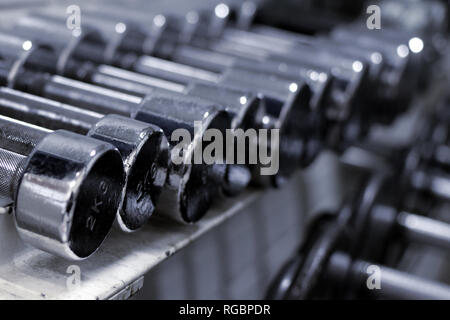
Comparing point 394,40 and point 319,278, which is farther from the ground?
point 394,40

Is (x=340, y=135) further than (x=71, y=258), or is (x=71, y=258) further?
(x=340, y=135)

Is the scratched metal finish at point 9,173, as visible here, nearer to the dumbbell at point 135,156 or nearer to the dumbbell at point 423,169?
the dumbbell at point 135,156

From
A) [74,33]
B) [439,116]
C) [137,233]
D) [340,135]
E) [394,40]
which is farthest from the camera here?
[439,116]

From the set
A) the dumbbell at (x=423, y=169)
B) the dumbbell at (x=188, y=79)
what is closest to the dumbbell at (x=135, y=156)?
the dumbbell at (x=188, y=79)

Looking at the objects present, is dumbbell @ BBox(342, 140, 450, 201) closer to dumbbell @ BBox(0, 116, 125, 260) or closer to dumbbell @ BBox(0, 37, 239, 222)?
dumbbell @ BBox(0, 37, 239, 222)

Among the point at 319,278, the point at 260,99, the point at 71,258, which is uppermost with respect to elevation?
the point at 260,99

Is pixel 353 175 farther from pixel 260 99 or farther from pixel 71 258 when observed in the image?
pixel 71 258

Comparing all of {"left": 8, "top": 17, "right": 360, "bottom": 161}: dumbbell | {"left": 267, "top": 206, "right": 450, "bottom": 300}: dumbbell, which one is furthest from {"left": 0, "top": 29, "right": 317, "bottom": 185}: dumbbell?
{"left": 267, "top": 206, "right": 450, "bottom": 300}: dumbbell

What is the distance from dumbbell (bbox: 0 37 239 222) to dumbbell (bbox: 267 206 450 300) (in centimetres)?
15

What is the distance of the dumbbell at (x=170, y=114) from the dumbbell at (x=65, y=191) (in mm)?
76

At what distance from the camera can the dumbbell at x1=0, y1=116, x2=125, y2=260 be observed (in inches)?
15.7

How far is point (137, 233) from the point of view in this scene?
535 millimetres
